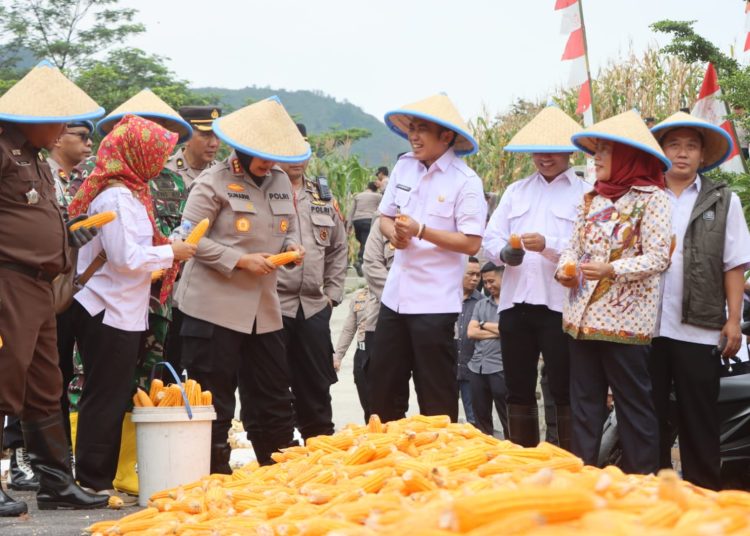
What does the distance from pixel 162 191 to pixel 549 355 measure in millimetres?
2913

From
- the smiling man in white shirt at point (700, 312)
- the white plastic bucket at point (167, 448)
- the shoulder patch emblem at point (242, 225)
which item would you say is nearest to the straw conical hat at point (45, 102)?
the shoulder patch emblem at point (242, 225)

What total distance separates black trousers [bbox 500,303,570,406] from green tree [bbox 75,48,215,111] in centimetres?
3526

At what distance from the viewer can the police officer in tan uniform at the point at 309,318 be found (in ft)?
26.0

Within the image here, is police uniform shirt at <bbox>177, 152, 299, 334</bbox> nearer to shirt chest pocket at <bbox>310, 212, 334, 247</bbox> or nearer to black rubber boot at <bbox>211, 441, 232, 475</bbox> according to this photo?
black rubber boot at <bbox>211, 441, 232, 475</bbox>

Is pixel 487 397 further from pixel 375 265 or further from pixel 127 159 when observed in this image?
pixel 127 159

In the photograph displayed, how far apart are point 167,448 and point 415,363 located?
1.66 m

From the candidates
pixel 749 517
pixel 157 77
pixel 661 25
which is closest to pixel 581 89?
pixel 661 25

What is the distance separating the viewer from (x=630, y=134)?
6344 mm

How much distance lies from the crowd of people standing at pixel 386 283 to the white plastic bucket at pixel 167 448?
0.22m

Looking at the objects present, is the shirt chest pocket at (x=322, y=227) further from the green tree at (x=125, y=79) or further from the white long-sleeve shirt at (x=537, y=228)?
the green tree at (x=125, y=79)

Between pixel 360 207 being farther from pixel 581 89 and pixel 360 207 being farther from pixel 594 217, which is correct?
pixel 594 217

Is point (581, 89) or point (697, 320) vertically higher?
point (581, 89)

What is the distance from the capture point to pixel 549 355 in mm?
6980

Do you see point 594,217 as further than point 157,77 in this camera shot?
No
